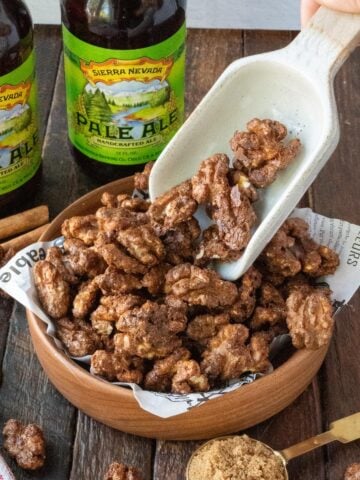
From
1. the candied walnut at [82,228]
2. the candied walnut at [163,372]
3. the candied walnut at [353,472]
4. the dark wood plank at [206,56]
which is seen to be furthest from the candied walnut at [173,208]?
the dark wood plank at [206,56]

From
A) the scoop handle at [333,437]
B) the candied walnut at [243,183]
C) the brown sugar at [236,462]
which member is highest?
the candied walnut at [243,183]

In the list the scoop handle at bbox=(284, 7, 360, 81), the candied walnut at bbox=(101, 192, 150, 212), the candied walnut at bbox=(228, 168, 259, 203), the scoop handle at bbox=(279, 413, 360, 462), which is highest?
the scoop handle at bbox=(284, 7, 360, 81)

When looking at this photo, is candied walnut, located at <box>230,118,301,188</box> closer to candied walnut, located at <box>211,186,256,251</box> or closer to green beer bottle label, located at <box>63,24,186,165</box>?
candied walnut, located at <box>211,186,256,251</box>


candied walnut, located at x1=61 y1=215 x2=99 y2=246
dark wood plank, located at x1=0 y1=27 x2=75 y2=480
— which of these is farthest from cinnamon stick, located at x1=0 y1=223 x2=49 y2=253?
candied walnut, located at x1=61 y1=215 x2=99 y2=246

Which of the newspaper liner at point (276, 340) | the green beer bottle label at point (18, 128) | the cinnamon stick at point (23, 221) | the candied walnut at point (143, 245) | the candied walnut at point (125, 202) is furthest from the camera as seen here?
the cinnamon stick at point (23, 221)

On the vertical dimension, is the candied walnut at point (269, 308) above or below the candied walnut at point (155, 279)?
below

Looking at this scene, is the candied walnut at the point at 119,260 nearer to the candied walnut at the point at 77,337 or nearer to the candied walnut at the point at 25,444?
the candied walnut at the point at 77,337

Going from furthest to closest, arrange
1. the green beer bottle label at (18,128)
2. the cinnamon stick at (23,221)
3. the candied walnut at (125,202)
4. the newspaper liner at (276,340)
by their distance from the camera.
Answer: the cinnamon stick at (23,221)
the green beer bottle label at (18,128)
the candied walnut at (125,202)
the newspaper liner at (276,340)
